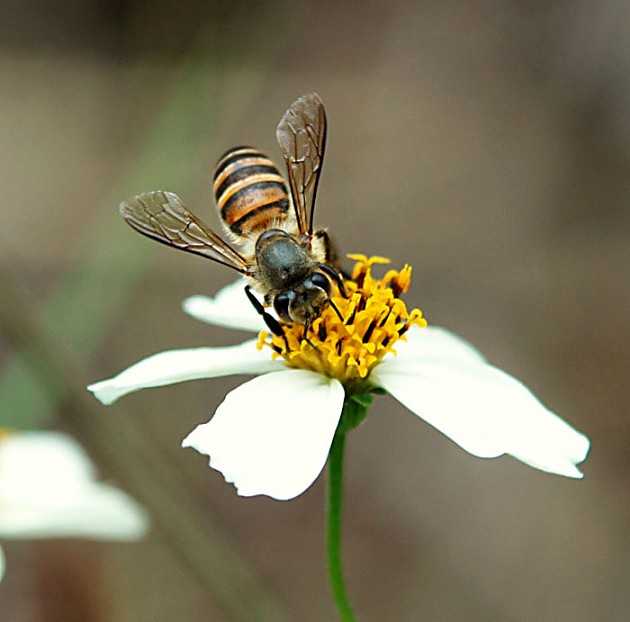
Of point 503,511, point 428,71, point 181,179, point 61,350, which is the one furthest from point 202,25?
point 61,350

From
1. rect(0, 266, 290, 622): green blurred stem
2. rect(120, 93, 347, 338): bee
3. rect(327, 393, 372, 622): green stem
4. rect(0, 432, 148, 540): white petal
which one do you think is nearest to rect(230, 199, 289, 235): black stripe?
rect(120, 93, 347, 338): bee

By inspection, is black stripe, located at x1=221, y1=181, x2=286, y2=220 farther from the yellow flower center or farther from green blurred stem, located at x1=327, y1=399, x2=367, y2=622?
Answer: green blurred stem, located at x1=327, y1=399, x2=367, y2=622

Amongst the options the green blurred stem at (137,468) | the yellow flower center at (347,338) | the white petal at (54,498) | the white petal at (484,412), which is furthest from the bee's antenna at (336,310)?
the white petal at (54,498)

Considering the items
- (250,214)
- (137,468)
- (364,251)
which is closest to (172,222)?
(250,214)

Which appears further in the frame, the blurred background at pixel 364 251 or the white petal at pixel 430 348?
the blurred background at pixel 364 251

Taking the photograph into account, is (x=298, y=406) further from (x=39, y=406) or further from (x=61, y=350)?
(x=39, y=406)

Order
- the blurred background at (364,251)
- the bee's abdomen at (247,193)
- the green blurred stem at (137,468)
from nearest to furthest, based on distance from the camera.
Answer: the bee's abdomen at (247,193) < the green blurred stem at (137,468) < the blurred background at (364,251)

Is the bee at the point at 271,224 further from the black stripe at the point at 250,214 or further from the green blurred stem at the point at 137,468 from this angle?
the green blurred stem at the point at 137,468
